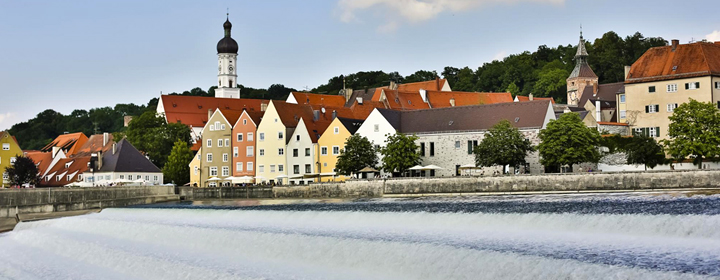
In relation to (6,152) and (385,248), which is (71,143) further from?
(385,248)

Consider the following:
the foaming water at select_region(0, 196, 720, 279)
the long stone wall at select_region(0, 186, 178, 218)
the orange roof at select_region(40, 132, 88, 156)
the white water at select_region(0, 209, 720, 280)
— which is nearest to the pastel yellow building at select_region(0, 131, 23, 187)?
the orange roof at select_region(40, 132, 88, 156)

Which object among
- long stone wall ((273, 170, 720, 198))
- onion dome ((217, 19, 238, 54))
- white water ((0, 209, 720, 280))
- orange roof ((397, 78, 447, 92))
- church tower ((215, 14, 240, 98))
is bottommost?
white water ((0, 209, 720, 280))

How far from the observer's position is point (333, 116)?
82.9 meters

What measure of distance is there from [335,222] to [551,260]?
16.7m

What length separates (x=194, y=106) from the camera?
130625 millimetres

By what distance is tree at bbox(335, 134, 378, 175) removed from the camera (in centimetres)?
6806

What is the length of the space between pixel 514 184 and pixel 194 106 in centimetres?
8705

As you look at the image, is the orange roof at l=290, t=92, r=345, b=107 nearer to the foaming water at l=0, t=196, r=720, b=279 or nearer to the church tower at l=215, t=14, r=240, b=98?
the church tower at l=215, t=14, r=240, b=98

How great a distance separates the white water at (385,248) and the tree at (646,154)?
28.7 m

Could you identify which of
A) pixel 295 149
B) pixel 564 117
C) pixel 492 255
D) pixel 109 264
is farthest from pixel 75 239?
pixel 295 149

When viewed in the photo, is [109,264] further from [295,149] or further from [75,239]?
[295,149]

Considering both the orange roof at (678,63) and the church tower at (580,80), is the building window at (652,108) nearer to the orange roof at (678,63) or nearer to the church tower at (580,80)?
the orange roof at (678,63)

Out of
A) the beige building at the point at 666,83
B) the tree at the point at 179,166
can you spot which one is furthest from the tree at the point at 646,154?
the tree at the point at 179,166

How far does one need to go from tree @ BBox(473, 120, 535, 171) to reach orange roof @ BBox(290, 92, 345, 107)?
52.6 m
